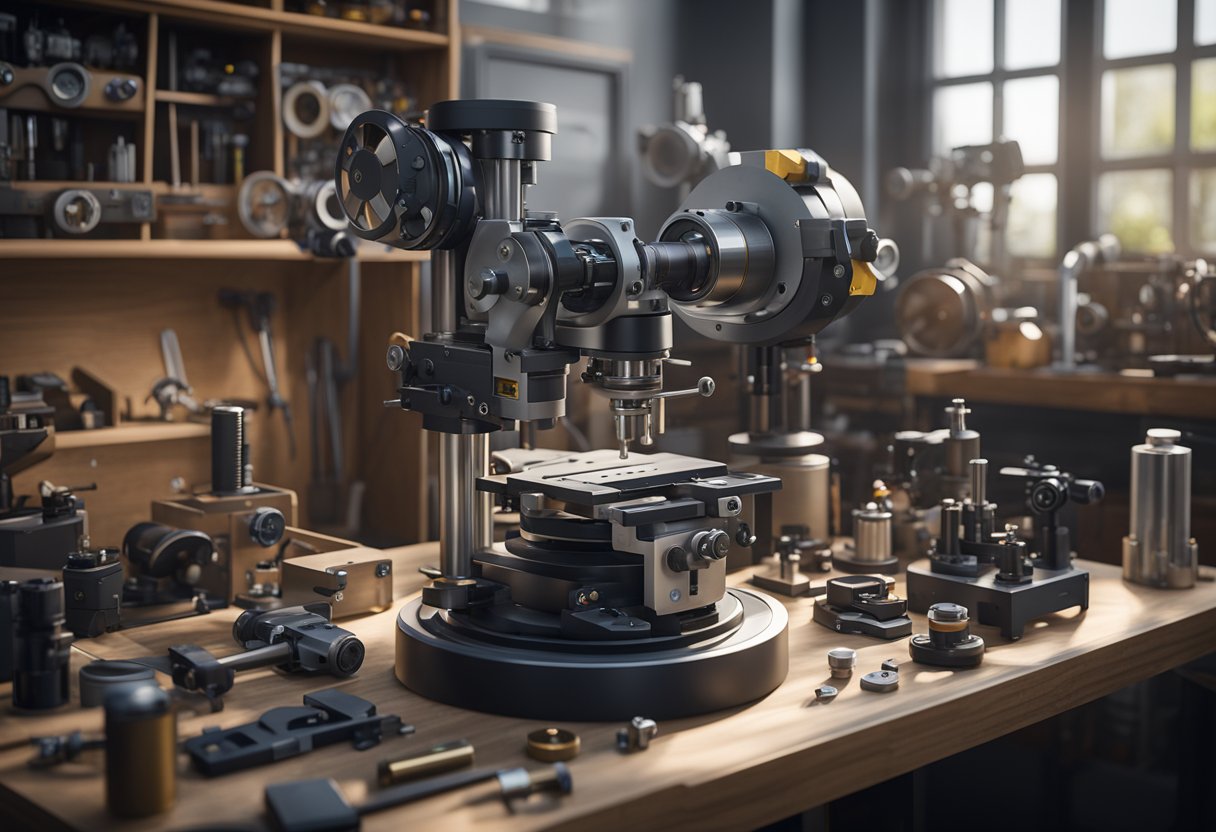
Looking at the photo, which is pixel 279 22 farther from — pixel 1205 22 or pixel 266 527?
pixel 1205 22

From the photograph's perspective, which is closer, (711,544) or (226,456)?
(711,544)

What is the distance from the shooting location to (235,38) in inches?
155

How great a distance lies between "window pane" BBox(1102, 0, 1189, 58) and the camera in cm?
473

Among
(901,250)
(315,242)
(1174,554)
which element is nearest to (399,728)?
(1174,554)

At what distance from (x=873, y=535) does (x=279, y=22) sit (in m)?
2.27

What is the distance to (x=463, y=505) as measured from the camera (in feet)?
6.73

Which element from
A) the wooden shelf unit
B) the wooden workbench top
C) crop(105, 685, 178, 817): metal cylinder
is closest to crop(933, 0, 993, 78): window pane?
the wooden workbench top

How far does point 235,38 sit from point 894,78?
2639mm

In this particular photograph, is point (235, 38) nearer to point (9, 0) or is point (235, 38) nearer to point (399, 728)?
point (9, 0)

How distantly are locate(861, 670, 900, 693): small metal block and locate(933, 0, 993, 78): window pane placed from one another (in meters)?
3.90

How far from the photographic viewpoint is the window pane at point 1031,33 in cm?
501

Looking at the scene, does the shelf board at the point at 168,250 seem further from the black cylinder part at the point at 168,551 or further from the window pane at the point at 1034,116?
the window pane at the point at 1034,116

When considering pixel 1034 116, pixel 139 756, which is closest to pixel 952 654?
pixel 139 756

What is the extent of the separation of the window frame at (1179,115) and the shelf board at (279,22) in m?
2.36
